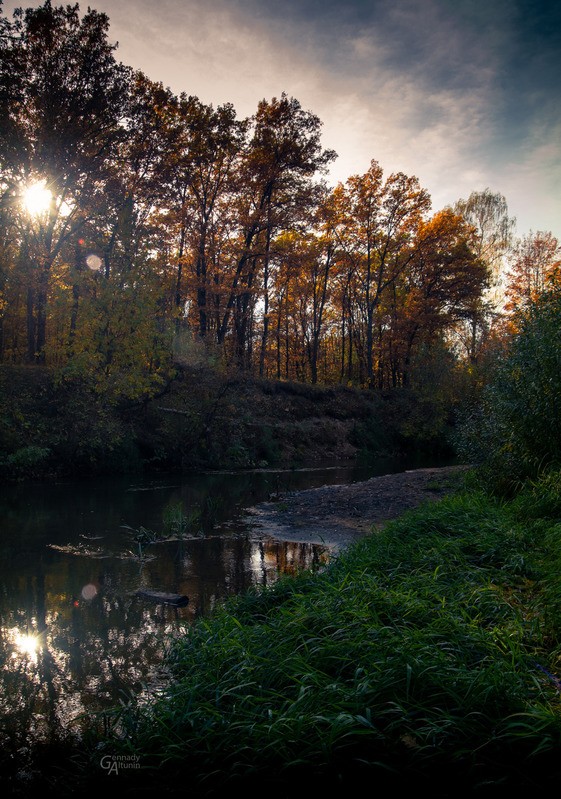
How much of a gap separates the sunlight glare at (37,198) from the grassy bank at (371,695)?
2041cm

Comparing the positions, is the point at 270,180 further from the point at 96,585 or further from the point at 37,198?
the point at 96,585

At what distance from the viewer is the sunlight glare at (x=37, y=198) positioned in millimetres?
20797

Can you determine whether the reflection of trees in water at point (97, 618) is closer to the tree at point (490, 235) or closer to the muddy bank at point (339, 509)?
the muddy bank at point (339, 509)

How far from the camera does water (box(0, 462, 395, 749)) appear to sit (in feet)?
15.9

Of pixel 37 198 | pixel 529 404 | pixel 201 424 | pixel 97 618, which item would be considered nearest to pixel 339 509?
pixel 529 404

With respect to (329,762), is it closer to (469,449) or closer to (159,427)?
(469,449)

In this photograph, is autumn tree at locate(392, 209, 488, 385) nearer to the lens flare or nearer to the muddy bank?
the lens flare

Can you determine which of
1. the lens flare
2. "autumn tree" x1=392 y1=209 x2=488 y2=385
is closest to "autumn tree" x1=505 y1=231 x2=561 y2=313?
"autumn tree" x1=392 y1=209 x2=488 y2=385

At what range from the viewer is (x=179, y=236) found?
101 ft

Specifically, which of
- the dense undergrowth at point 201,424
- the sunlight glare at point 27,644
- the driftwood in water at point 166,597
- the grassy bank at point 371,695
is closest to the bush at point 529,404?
the grassy bank at point 371,695

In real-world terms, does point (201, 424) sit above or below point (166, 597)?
above

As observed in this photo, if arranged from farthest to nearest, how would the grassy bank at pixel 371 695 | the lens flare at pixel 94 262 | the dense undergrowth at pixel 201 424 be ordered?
the lens flare at pixel 94 262, the dense undergrowth at pixel 201 424, the grassy bank at pixel 371 695

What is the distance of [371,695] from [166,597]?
4.30 meters

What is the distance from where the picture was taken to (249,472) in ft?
77.9
